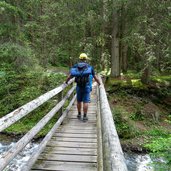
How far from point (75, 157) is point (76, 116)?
4090mm

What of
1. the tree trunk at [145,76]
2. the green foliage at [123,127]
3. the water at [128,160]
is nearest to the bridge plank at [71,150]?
the water at [128,160]

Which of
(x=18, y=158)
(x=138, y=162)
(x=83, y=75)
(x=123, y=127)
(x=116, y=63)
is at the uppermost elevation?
(x=116, y=63)

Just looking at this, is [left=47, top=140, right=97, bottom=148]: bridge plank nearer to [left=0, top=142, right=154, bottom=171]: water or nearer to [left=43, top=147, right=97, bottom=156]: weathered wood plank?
[left=43, top=147, right=97, bottom=156]: weathered wood plank

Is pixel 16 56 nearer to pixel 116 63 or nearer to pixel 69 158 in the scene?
pixel 116 63

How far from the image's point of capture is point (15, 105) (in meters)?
16.4

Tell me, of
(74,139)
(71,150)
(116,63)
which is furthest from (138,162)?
(116,63)

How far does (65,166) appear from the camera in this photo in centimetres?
479

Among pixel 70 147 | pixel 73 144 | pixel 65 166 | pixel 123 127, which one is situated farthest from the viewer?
pixel 123 127

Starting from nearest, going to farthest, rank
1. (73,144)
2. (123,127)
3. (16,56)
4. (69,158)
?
(69,158) < (73,144) < (123,127) < (16,56)

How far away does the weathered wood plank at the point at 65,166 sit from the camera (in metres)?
4.69

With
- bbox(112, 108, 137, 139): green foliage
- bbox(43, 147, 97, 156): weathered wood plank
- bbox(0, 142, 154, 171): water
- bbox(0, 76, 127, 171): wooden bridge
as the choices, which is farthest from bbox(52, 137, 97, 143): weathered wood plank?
bbox(112, 108, 137, 139): green foliage

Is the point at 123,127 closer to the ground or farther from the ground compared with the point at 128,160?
farther from the ground

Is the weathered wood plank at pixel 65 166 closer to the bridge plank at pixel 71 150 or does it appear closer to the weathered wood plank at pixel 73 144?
the bridge plank at pixel 71 150

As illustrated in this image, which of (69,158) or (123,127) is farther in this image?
(123,127)
